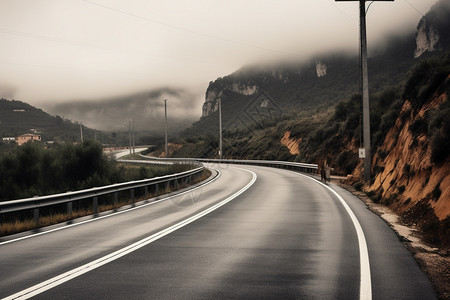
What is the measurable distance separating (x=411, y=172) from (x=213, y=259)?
9590 millimetres

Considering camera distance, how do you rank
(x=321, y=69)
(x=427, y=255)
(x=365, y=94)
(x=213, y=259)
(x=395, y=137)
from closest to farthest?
1. (x=213, y=259)
2. (x=427, y=255)
3. (x=365, y=94)
4. (x=395, y=137)
5. (x=321, y=69)

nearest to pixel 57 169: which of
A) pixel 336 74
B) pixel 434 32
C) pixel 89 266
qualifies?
pixel 89 266

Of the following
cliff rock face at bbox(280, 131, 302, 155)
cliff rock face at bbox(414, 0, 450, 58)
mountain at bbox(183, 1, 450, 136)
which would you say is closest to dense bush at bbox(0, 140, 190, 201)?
cliff rock face at bbox(280, 131, 302, 155)

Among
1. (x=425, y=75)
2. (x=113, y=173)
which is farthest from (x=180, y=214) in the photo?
(x=113, y=173)

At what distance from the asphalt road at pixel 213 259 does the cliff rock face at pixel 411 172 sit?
1.47 metres

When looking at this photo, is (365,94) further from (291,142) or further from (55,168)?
(291,142)

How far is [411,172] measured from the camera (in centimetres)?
1386

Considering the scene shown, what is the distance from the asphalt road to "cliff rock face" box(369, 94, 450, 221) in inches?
58.0

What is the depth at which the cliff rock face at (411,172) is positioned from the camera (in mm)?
10711

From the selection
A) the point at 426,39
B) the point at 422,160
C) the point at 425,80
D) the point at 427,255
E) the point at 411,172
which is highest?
the point at 426,39

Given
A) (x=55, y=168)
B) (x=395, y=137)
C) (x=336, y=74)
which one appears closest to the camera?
(x=395, y=137)

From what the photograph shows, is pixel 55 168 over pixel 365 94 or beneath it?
beneath

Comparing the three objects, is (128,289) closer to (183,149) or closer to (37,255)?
(37,255)

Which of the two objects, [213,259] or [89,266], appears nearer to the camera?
[89,266]
